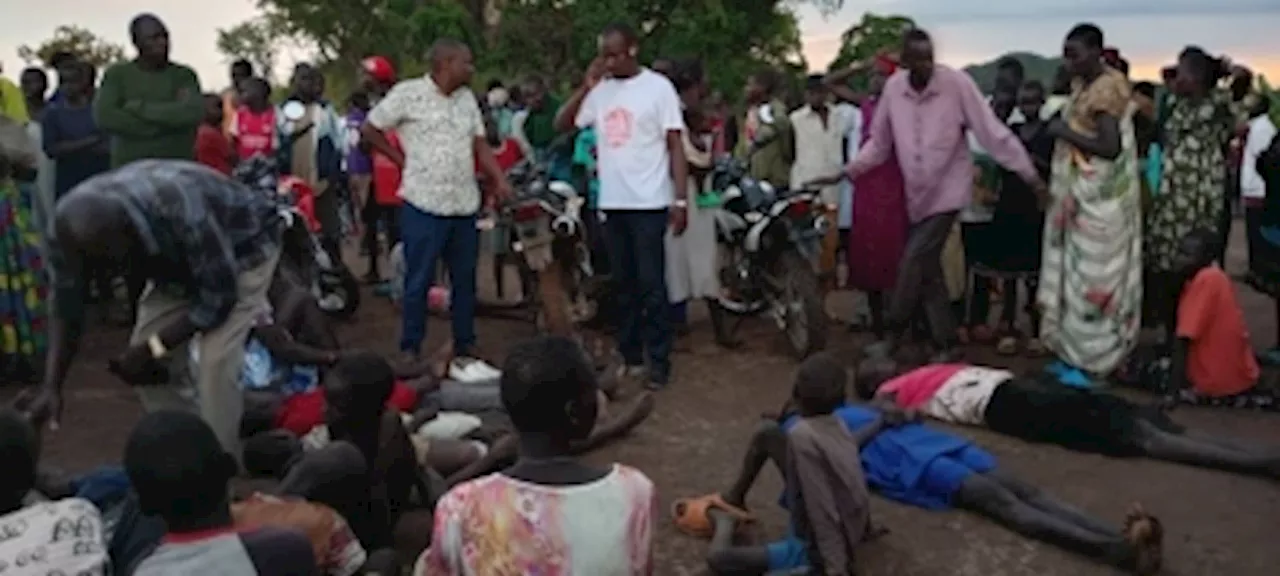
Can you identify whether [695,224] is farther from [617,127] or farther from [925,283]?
[925,283]

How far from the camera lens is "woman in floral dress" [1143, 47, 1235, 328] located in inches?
289

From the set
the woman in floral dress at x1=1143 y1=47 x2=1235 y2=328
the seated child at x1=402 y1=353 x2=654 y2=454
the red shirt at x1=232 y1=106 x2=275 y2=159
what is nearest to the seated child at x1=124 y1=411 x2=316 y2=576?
the seated child at x1=402 y1=353 x2=654 y2=454

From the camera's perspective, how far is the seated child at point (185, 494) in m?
2.69

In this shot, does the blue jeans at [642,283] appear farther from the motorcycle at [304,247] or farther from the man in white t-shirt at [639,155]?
the motorcycle at [304,247]

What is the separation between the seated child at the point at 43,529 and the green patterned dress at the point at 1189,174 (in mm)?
5777

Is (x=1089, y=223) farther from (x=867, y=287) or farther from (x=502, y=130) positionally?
(x=502, y=130)

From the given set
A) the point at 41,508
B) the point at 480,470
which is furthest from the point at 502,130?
the point at 41,508

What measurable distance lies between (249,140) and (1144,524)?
6772 millimetres

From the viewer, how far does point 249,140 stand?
9.49 metres

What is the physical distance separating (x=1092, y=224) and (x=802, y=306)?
1.55 m

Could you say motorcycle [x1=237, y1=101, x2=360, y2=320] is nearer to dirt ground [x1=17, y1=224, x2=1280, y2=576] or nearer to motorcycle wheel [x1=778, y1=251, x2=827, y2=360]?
dirt ground [x1=17, y1=224, x2=1280, y2=576]

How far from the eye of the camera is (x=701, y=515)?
191 inches

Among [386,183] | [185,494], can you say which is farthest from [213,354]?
[386,183]

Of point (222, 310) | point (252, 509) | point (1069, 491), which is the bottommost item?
point (1069, 491)
